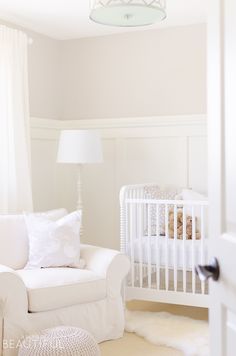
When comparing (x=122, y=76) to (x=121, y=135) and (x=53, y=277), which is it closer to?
(x=121, y=135)

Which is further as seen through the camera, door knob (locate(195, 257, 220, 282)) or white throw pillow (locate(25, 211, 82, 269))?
white throw pillow (locate(25, 211, 82, 269))

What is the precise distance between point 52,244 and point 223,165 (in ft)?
7.40

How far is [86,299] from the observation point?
3.24 meters

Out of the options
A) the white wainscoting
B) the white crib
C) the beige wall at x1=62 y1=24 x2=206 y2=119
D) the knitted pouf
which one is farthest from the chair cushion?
the beige wall at x1=62 y1=24 x2=206 y2=119

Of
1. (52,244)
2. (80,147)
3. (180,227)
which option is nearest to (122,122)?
(80,147)

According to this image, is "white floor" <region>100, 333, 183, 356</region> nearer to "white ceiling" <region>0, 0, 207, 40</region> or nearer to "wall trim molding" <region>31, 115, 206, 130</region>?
"wall trim molding" <region>31, 115, 206, 130</region>

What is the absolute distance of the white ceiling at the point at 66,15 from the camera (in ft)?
12.7

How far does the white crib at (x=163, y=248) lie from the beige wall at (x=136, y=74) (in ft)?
3.27

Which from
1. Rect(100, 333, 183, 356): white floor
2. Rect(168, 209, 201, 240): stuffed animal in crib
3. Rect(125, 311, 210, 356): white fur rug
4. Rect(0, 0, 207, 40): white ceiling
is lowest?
Rect(100, 333, 183, 356): white floor

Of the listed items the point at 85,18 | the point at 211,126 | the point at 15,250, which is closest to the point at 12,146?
the point at 15,250

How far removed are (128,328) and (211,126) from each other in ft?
7.96

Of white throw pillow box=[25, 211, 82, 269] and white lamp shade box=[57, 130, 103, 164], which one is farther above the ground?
white lamp shade box=[57, 130, 103, 164]

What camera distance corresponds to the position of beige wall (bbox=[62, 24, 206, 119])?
446cm

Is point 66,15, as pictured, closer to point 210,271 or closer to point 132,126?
point 132,126
